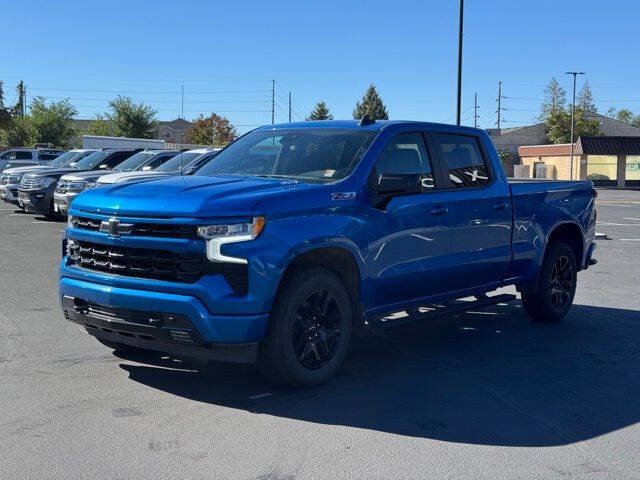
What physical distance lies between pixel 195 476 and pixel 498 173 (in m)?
4.72

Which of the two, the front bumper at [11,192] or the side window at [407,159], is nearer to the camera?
the side window at [407,159]

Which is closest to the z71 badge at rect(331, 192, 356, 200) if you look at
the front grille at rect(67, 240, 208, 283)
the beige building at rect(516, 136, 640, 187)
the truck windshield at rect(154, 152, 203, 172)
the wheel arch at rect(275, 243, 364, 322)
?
the wheel arch at rect(275, 243, 364, 322)

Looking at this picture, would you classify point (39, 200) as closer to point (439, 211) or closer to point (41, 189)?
point (41, 189)

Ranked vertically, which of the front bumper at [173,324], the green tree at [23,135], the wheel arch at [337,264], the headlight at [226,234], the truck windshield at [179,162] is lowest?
the front bumper at [173,324]

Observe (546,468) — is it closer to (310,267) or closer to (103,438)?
(310,267)

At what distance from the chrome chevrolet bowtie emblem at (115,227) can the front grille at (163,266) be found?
0.11 metres

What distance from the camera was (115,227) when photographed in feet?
17.7

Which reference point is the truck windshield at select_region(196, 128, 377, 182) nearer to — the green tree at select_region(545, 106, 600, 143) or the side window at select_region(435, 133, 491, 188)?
the side window at select_region(435, 133, 491, 188)

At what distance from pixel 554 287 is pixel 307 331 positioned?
3883mm

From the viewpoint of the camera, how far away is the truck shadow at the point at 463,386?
16.8 ft

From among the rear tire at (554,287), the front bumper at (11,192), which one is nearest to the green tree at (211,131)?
the front bumper at (11,192)

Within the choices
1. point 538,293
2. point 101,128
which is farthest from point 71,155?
point 101,128

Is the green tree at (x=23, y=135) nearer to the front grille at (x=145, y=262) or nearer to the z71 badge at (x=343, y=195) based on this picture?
the front grille at (x=145, y=262)

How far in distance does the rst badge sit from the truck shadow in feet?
4.68
